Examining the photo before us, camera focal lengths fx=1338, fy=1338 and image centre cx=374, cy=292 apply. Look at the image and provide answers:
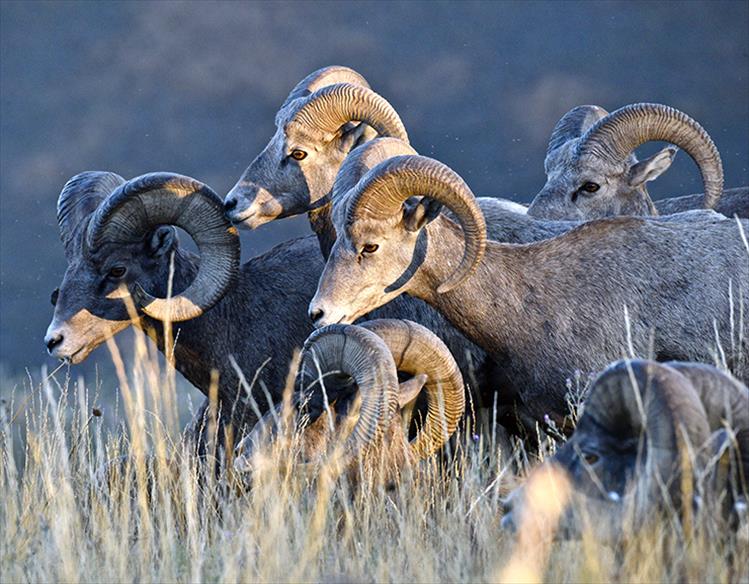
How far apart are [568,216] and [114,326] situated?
4120mm

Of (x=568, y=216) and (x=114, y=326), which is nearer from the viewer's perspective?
(x=114, y=326)

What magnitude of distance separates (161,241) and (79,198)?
845 millimetres

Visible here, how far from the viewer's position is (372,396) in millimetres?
7871

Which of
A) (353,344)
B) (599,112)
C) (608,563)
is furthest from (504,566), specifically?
(599,112)

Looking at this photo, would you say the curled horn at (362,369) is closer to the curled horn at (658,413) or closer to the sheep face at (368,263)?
the sheep face at (368,263)

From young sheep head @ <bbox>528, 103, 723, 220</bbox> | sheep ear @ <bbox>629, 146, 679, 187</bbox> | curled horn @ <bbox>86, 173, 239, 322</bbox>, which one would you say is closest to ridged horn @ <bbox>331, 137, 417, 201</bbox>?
curled horn @ <bbox>86, 173, 239, 322</bbox>

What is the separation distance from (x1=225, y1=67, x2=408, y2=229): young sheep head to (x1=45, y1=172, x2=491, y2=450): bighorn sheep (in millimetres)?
337

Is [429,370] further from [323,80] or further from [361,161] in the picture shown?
[323,80]

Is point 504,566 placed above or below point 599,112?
below

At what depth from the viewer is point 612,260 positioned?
8789 mm

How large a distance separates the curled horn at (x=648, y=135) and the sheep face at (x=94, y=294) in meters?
4.04

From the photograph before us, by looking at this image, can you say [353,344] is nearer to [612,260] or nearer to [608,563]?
[612,260]

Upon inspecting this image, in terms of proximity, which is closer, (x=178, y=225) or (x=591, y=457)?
(x=591, y=457)

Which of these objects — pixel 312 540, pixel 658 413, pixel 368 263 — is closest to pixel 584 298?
pixel 368 263
